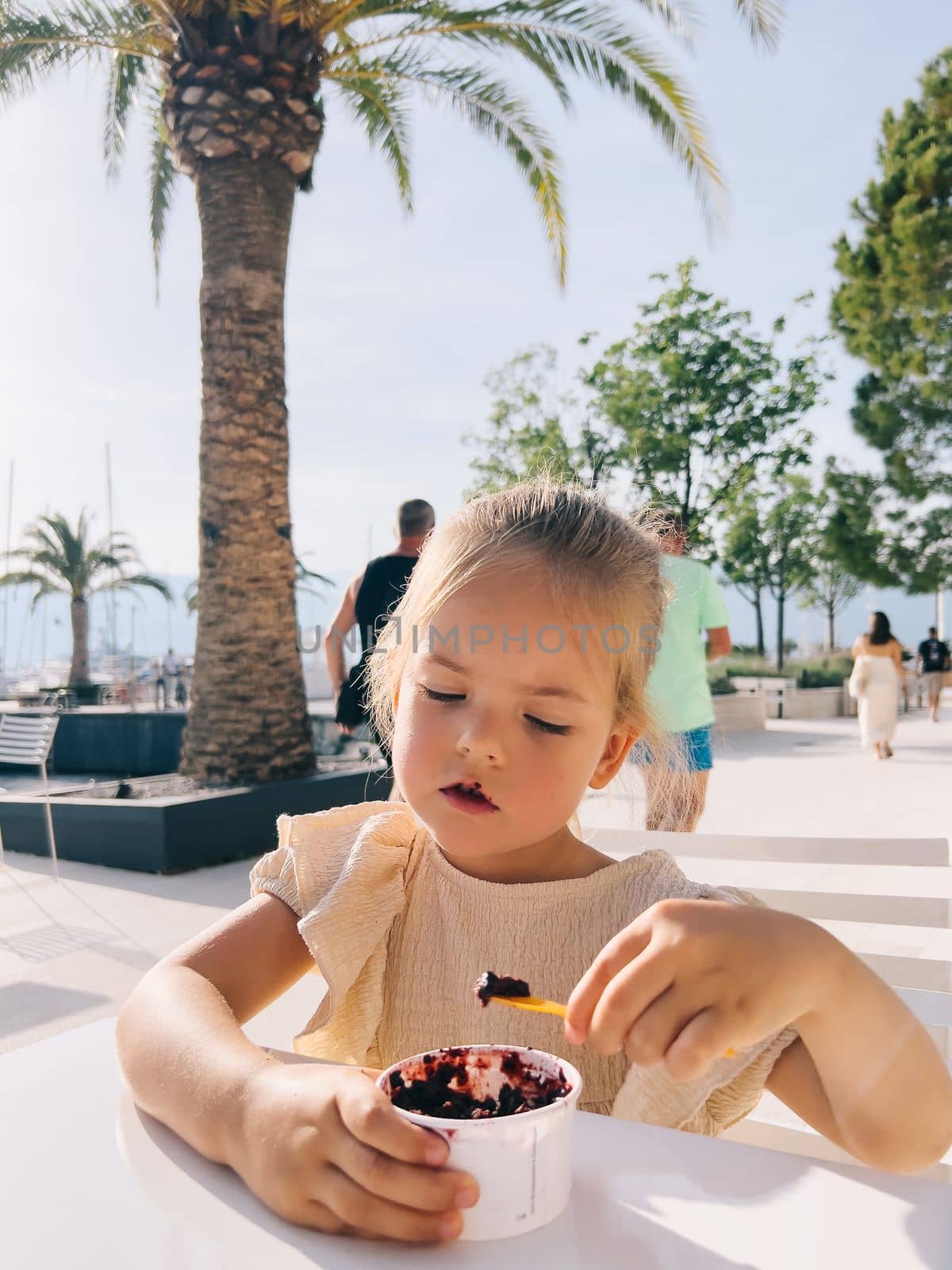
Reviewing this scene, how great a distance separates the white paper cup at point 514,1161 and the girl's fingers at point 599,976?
31 millimetres

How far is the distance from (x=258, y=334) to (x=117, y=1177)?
5972 mm

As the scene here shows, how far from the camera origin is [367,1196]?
2.10ft

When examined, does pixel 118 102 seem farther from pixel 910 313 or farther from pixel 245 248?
pixel 910 313

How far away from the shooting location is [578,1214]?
0.68 m

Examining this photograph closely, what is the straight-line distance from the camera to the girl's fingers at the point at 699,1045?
675mm

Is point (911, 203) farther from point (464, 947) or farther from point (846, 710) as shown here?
point (464, 947)

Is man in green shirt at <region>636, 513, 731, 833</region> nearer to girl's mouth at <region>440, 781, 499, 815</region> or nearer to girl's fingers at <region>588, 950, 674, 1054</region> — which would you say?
girl's mouth at <region>440, 781, 499, 815</region>

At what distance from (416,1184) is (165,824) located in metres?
5.01

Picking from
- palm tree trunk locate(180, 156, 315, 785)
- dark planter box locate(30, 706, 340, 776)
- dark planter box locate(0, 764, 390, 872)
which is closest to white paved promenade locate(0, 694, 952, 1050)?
dark planter box locate(0, 764, 390, 872)

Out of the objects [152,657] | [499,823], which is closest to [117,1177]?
[499,823]

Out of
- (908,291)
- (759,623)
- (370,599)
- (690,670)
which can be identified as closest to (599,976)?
(690,670)

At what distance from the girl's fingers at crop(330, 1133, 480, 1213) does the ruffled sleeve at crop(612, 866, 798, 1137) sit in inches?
12.9

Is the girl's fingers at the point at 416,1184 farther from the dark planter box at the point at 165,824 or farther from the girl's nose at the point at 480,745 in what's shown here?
the dark planter box at the point at 165,824

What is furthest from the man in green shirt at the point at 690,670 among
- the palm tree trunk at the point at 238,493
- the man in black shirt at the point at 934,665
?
the man in black shirt at the point at 934,665
